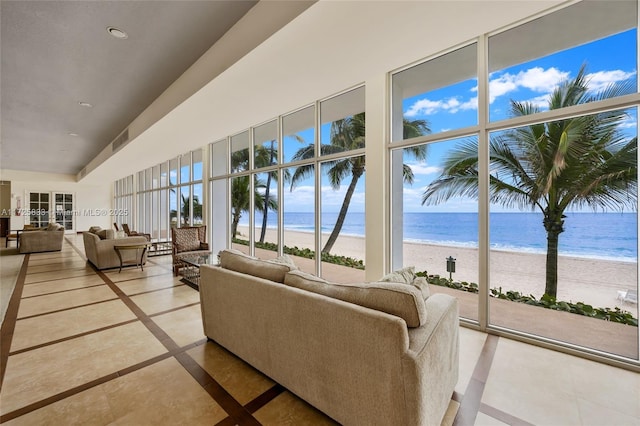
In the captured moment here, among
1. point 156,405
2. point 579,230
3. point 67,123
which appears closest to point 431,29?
point 579,230

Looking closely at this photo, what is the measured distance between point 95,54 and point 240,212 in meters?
3.88

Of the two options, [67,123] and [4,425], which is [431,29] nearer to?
[4,425]

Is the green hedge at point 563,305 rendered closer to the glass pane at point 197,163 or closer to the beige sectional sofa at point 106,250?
the beige sectional sofa at point 106,250

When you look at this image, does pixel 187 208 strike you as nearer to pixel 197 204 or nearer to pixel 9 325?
pixel 197 204

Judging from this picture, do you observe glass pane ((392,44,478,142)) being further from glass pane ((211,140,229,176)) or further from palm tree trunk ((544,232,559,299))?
glass pane ((211,140,229,176))

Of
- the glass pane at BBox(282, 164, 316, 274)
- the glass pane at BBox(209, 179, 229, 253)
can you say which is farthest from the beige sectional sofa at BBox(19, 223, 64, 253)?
the glass pane at BBox(282, 164, 316, 274)

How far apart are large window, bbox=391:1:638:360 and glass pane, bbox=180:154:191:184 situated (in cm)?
686

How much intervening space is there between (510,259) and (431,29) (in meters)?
2.52

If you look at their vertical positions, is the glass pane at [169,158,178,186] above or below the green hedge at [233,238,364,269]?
above

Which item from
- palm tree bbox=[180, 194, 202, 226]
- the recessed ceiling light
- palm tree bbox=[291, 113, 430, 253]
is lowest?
palm tree bbox=[180, 194, 202, 226]

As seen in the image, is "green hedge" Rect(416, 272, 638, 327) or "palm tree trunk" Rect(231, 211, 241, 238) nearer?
"green hedge" Rect(416, 272, 638, 327)

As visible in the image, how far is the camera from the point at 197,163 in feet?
25.8

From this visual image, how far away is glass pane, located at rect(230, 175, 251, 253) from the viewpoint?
21.0 feet

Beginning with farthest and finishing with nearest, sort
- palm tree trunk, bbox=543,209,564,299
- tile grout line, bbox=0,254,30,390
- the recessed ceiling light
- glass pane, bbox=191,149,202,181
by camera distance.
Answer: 1. glass pane, bbox=191,149,202,181
2. the recessed ceiling light
3. palm tree trunk, bbox=543,209,564,299
4. tile grout line, bbox=0,254,30,390
